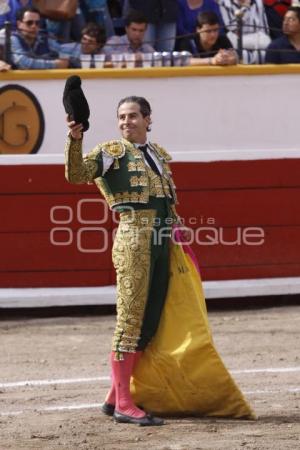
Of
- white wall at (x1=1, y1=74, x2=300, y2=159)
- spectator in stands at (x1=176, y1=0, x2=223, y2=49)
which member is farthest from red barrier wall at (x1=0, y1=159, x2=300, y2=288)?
spectator in stands at (x1=176, y1=0, x2=223, y2=49)

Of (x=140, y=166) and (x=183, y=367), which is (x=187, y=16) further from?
(x=183, y=367)

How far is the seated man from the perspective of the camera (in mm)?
7965

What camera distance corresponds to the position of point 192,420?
200 inches

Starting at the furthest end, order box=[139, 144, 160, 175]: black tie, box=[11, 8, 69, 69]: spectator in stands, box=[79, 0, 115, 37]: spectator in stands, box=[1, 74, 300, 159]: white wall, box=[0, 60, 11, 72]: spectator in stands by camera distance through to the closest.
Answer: box=[1, 74, 300, 159]: white wall
box=[79, 0, 115, 37]: spectator in stands
box=[0, 60, 11, 72]: spectator in stands
box=[11, 8, 69, 69]: spectator in stands
box=[139, 144, 160, 175]: black tie

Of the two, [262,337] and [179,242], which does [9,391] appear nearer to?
[179,242]

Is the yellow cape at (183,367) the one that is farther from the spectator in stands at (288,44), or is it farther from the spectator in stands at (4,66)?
the spectator in stands at (288,44)

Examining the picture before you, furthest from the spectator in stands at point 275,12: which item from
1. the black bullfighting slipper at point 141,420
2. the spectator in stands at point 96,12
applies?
the black bullfighting slipper at point 141,420

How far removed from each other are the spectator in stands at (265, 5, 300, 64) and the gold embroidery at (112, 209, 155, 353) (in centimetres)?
359

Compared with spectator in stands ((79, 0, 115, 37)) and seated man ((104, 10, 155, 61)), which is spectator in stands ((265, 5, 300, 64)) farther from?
spectator in stands ((79, 0, 115, 37))

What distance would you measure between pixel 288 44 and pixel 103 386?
3440mm

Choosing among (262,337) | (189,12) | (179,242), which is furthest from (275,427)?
(189,12)

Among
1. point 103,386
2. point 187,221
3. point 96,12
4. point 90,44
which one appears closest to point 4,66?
point 90,44

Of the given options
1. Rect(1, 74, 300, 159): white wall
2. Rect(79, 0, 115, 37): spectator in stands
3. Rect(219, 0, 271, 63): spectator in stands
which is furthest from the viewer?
Rect(219, 0, 271, 63): spectator in stands

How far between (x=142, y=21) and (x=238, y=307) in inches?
78.9
